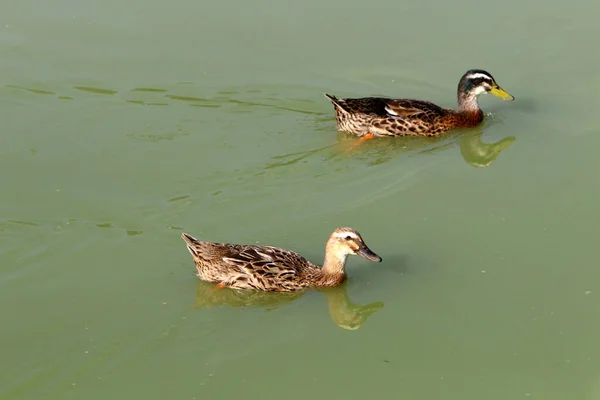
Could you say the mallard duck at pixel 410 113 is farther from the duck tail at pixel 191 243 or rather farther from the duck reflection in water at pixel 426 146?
the duck tail at pixel 191 243

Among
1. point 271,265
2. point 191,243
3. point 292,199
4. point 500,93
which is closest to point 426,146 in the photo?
point 500,93

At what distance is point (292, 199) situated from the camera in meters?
9.23

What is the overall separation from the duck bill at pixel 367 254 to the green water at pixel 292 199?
26 centimetres

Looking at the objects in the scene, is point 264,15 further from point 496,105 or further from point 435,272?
point 435,272

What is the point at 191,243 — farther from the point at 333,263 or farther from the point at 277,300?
the point at 333,263

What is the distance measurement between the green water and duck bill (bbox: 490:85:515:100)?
0.23 metres

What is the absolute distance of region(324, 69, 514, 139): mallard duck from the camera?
1057 centimetres

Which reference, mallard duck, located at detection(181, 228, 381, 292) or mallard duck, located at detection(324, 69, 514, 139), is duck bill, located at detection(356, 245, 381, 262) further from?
mallard duck, located at detection(324, 69, 514, 139)

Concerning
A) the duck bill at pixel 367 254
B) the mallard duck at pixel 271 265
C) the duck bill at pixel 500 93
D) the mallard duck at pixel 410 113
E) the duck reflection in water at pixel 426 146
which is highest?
the duck bill at pixel 500 93

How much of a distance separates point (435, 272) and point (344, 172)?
1942mm

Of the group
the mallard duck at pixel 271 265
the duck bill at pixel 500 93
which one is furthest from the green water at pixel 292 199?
the duck bill at pixel 500 93

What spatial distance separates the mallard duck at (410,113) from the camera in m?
10.6

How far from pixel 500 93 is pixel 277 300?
402cm

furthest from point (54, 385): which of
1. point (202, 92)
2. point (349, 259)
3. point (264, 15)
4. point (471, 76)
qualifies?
point (264, 15)
